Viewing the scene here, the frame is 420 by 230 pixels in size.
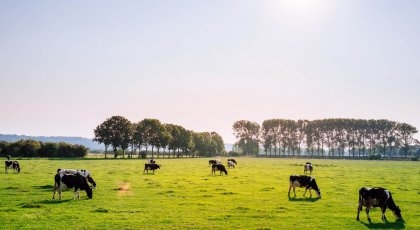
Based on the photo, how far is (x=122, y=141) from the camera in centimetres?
14350

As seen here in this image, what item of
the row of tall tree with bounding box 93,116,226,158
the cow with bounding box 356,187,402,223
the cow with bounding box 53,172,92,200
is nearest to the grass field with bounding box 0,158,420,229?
the cow with bounding box 356,187,402,223

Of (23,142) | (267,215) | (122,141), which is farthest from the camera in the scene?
(122,141)

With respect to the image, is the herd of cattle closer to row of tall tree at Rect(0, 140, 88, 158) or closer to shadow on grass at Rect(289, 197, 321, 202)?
shadow on grass at Rect(289, 197, 321, 202)

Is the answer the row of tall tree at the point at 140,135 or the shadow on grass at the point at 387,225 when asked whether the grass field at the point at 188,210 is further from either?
the row of tall tree at the point at 140,135

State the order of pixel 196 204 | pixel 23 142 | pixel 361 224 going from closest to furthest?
pixel 361 224
pixel 196 204
pixel 23 142

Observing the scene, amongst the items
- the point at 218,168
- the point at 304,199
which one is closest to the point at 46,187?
the point at 304,199

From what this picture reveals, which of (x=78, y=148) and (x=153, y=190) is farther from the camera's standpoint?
(x=78, y=148)

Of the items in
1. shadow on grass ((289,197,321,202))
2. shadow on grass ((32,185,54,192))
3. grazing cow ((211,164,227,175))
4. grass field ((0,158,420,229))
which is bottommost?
shadow on grass ((289,197,321,202))

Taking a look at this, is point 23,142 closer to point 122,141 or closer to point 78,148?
point 78,148

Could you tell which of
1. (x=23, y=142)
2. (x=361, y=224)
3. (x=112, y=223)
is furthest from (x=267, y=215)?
(x=23, y=142)

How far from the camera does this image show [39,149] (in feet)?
409

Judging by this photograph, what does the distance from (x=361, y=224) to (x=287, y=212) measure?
4622 millimetres

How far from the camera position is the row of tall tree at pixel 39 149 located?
11956 centimetres

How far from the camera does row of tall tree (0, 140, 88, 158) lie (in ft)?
392
